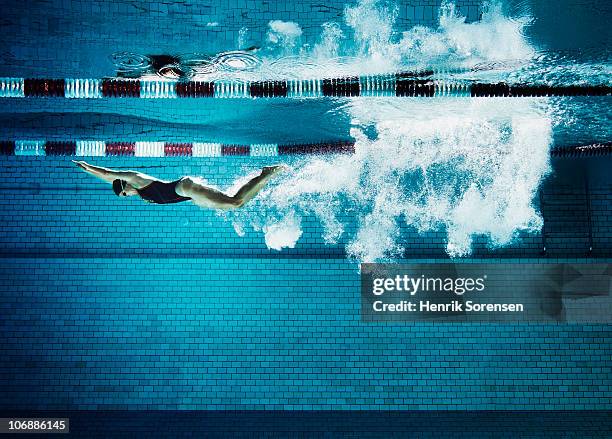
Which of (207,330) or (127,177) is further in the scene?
(207,330)

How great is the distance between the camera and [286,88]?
4688mm

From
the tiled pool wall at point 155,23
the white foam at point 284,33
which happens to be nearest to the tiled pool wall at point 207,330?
the tiled pool wall at point 155,23

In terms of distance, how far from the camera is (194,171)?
697 centimetres

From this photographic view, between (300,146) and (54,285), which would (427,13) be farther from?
(54,285)

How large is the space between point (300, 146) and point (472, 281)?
110 inches

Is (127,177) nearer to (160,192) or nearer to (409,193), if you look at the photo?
(160,192)

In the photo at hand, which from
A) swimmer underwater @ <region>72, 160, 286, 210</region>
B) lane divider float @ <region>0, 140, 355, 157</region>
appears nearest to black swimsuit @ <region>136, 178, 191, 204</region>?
swimmer underwater @ <region>72, 160, 286, 210</region>

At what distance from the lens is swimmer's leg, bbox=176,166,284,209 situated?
4.86 m

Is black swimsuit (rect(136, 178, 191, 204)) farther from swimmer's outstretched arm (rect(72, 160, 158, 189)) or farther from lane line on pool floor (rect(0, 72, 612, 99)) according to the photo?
lane line on pool floor (rect(0, 72, 612, 99))

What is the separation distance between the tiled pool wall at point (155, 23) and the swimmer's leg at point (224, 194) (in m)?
1.31

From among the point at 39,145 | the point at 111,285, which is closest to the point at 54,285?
the point at 111,285

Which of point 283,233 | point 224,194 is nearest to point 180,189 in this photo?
point 224,194

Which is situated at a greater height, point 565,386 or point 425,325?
point 425,325

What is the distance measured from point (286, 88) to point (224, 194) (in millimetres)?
1105
